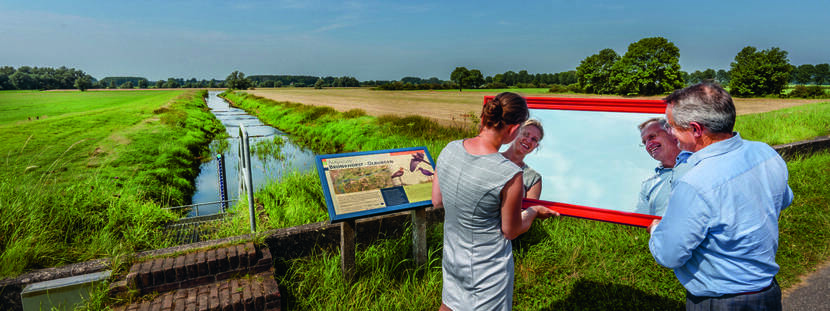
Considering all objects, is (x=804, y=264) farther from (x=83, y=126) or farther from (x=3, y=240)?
(x=83, y=126)

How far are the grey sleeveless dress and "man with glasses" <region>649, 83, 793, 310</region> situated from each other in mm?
731

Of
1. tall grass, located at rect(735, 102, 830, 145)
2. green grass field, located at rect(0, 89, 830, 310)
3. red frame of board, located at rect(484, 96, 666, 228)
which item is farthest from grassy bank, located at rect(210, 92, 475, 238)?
tall grass, located at rect(735, 102, 830, 145)

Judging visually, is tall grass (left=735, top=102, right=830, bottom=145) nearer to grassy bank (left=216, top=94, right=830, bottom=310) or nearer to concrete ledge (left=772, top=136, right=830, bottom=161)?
concrete ledge (left=772, top=136, right=830, bottom=161)

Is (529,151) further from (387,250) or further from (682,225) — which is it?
(387,250)

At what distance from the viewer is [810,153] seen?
28.7ft

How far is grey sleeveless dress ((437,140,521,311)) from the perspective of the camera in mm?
1885

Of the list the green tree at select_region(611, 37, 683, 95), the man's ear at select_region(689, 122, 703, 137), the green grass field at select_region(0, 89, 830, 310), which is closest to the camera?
the man's ear at select_region(689, 122, 703, 137)

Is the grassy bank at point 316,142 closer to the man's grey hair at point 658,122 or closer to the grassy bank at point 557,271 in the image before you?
the grassy bank at point 557,271

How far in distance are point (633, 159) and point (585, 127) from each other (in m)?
0.37

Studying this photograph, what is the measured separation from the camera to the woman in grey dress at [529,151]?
2791 millimetres

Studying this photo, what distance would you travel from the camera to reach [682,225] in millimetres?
1686

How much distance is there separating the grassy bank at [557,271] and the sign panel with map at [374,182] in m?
0.79

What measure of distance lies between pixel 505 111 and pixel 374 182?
189 cm

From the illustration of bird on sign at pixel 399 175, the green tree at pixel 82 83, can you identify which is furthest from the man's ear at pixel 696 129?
the green tree at pixel 82 83
